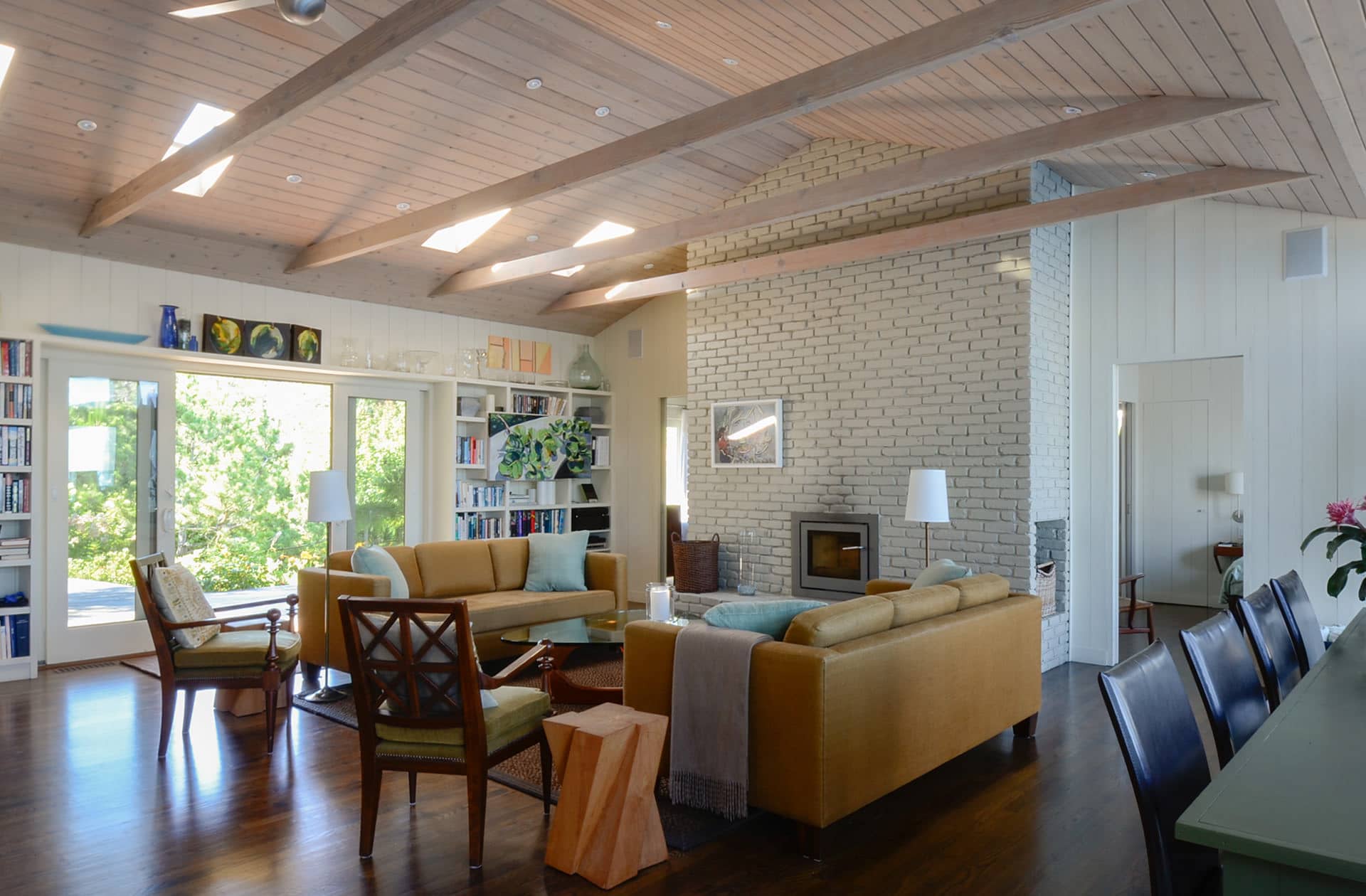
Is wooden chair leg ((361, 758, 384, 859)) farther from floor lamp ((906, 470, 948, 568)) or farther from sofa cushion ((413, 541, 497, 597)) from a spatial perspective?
floor lamp ((906, 470, 948, 568))

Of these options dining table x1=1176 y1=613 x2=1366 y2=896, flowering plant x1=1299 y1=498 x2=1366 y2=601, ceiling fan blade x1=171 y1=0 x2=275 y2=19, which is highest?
ceiling fan blade x1=171 y1=0 x2=275 y2=19

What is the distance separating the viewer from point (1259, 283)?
19.0 feet

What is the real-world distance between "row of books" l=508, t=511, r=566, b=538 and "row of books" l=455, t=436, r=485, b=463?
26.7 inches

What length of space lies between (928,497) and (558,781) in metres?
3.05

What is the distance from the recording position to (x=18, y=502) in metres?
5.82

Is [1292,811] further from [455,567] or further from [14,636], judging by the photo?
[14,636]

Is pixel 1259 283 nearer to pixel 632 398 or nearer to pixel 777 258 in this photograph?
pixel 777 258

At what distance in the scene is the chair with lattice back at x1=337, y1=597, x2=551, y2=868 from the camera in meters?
3.11

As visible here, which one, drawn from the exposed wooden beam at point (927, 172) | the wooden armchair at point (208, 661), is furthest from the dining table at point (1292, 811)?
the wooden armchair at point (208, 661)

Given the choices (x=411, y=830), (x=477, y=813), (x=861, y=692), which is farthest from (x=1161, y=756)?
(x=411, y=830)

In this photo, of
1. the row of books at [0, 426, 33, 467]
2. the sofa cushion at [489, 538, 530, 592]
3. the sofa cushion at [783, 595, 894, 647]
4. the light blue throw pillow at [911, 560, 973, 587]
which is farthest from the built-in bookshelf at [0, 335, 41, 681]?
the light blue throw pillow at [911, 560, 973, 587]

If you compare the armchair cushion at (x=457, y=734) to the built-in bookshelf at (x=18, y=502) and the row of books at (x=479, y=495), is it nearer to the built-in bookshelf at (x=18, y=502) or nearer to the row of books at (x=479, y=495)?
the built-in bookshelf at (x=18, y=502)

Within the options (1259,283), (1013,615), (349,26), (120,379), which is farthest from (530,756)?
(1259,283)

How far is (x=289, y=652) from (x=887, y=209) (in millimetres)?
4955
